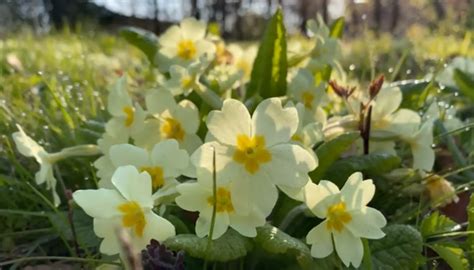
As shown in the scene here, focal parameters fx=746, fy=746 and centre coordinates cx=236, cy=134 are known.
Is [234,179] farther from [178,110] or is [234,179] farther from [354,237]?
[178,110]

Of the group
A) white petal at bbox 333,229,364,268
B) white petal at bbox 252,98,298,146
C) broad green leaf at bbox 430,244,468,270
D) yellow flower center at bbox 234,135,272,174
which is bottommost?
broad green leaf at bbox 430,244,468,270

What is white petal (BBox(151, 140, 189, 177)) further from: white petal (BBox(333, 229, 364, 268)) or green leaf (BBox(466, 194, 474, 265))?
green leaf (BBox(466, 194, 474, 265))

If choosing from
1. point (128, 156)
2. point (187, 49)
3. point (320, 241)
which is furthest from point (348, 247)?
point (187, 49)

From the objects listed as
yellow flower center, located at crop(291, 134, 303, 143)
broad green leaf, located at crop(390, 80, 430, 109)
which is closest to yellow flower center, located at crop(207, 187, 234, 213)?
yellow flower center, located at crop(291, 134, 303, 143)

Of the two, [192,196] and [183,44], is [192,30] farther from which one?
[192,196]

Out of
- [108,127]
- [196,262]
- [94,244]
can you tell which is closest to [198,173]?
[196,262]

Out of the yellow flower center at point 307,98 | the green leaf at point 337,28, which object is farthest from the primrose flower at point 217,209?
the green leaf at point 337,28
